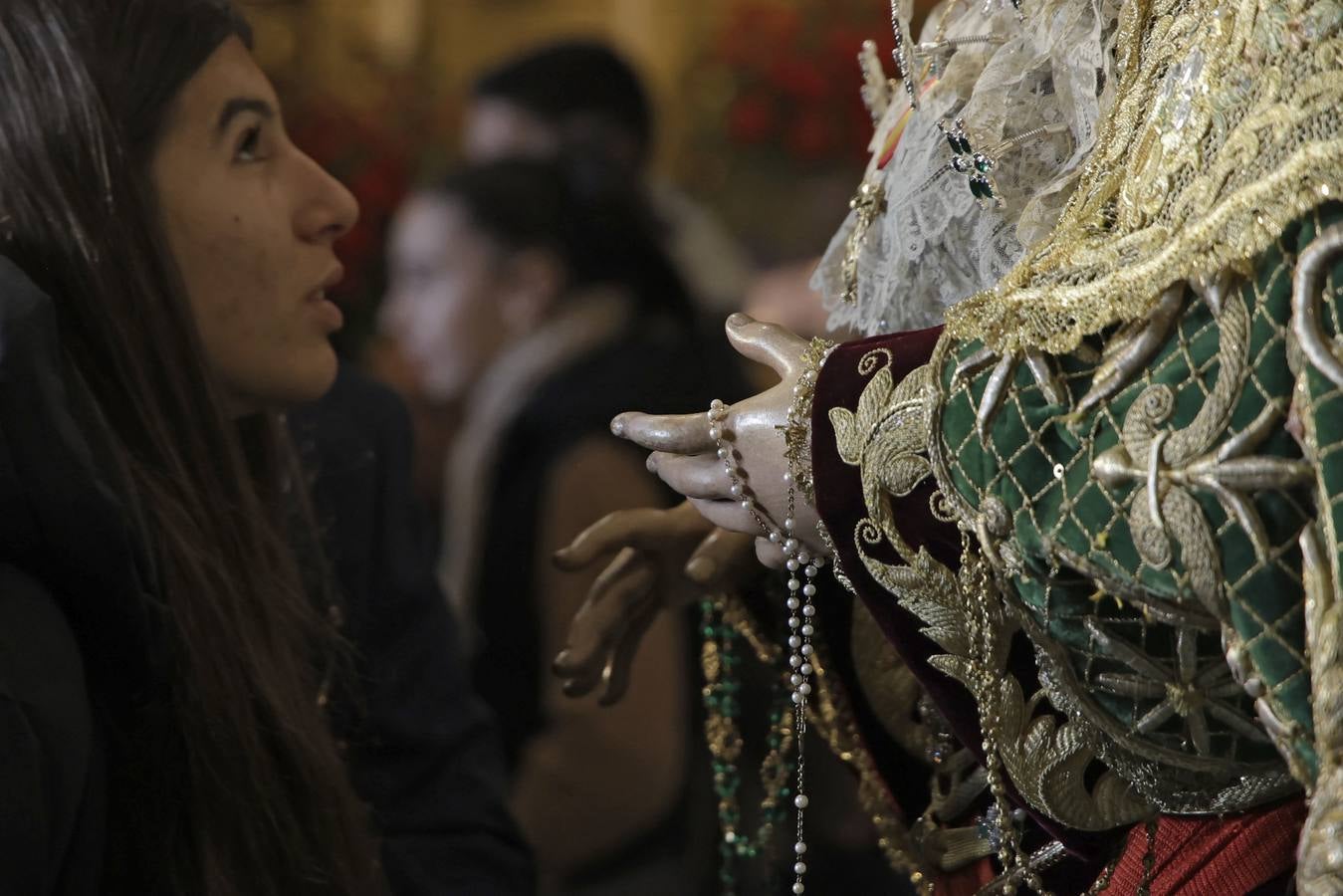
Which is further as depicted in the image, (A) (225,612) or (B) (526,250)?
(B) (526,250)

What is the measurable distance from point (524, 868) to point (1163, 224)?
790 mm

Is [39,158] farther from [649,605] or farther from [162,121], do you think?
[649,605]

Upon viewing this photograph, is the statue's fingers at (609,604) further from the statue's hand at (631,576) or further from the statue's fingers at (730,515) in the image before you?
the statue's fingers at (730,515)

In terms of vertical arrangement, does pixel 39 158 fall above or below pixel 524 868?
above

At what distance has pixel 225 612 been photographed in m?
0.97

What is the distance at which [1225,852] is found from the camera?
78 centimetres

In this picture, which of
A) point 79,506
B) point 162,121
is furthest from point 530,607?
point 79,506

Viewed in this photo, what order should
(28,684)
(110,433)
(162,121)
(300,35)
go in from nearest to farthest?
(28,684)
(110,433)
(162,121)
(300,35)

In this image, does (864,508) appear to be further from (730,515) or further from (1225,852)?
(1225,852)

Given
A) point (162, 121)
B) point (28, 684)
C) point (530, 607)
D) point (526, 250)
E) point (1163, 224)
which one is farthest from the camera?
point (526, 250)

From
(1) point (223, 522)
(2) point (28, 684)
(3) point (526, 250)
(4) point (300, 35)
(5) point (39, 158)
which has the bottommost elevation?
(2) point (28, 684)

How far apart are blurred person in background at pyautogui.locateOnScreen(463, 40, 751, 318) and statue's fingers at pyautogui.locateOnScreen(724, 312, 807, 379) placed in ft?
3.84

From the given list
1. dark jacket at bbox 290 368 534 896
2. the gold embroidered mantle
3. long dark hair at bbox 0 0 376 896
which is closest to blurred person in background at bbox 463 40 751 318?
dark jacket at bbox 290 368 534 896

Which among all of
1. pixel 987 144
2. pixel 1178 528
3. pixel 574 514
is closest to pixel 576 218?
pixel 574 514
